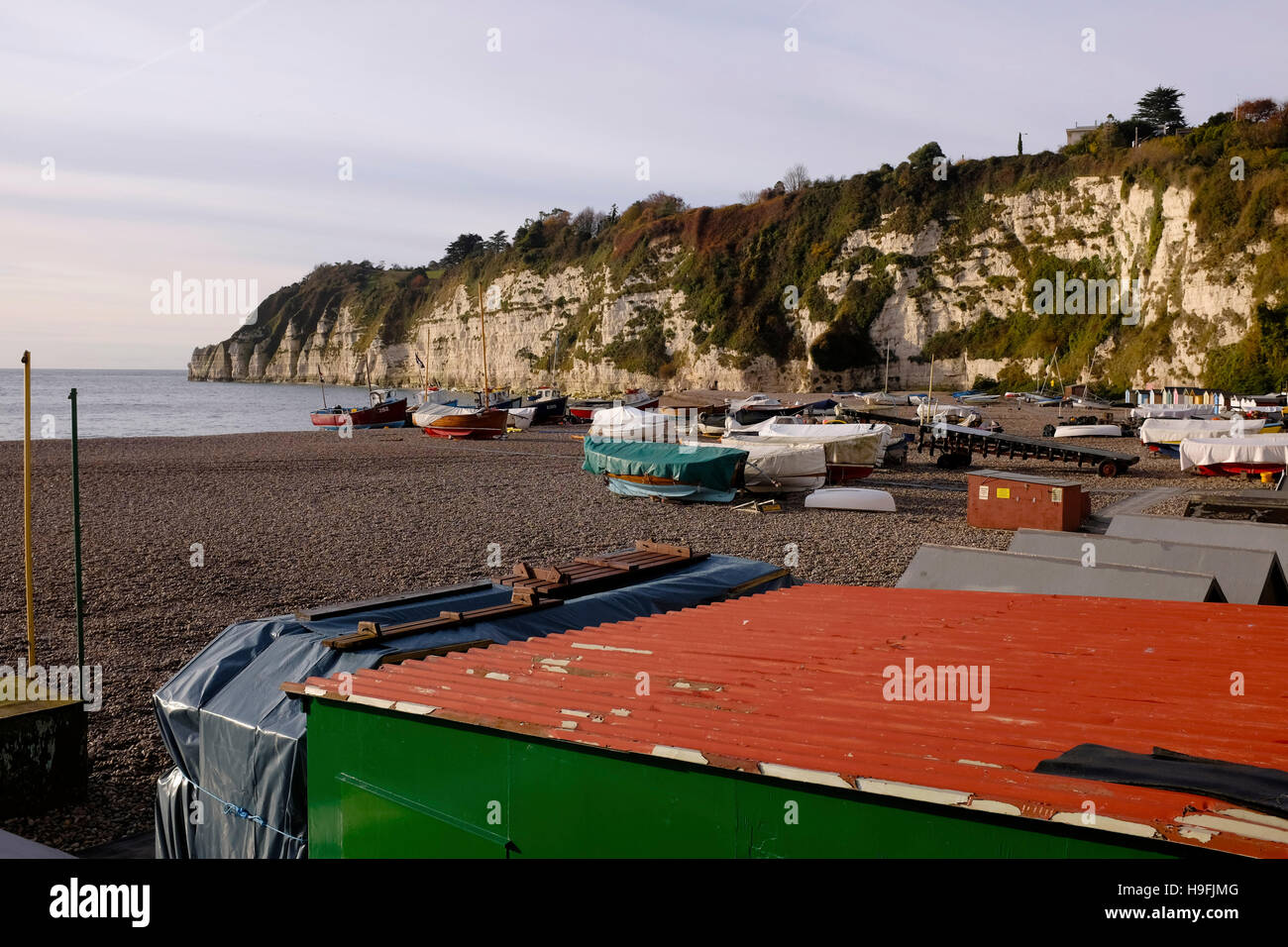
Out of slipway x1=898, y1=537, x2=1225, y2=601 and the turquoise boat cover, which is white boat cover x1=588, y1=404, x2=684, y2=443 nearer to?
the turquoise boat cover

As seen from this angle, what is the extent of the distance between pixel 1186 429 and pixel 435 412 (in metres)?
40.2

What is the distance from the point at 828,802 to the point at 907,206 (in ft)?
338

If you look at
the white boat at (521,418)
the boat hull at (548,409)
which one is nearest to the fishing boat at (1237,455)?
the white boat at (521,418)

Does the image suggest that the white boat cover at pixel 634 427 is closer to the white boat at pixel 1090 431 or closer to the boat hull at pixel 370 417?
the white boat at pixel 1090 431

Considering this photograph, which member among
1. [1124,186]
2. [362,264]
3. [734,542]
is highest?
[362,264]

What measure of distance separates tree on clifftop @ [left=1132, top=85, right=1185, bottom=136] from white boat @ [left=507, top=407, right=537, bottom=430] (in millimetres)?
79004

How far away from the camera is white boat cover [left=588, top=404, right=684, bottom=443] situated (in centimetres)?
3681

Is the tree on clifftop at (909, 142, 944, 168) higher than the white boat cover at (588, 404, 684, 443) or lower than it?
higher

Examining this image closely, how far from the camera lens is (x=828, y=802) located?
3846mm

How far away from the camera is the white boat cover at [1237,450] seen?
97.2ft

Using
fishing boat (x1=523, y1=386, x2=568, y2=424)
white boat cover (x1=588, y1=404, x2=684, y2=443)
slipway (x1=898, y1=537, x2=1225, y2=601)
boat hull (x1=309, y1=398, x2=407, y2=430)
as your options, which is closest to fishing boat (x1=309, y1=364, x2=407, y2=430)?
boat hull (x1=309, y1=398, x2=407, y2=430)

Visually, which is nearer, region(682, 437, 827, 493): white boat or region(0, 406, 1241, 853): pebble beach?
region(0, 406, 1241, 853): pebble beach

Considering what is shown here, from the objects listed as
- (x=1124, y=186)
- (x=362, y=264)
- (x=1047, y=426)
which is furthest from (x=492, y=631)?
(x=362, y=264)
